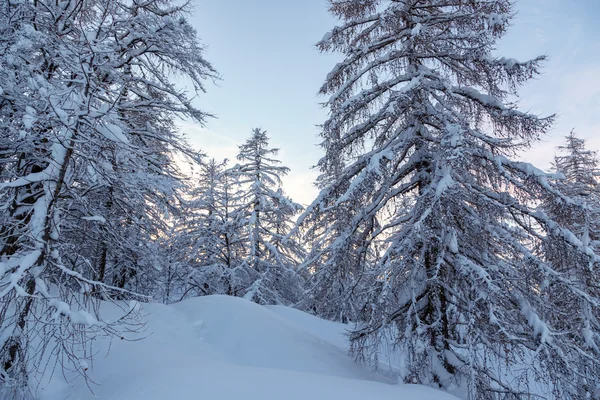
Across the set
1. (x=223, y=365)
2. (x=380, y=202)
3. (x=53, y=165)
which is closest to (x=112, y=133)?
(x=53, y=165)

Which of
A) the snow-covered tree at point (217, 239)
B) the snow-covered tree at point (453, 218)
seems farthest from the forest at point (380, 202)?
the snow-covered tree at point (217, 239)

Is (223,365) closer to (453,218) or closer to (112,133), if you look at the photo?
(112,133)

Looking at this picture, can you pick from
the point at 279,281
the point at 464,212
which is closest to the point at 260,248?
the point at 279,281

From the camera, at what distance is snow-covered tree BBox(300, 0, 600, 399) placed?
4613 millimetres

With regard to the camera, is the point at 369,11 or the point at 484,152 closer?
the point at 484,152

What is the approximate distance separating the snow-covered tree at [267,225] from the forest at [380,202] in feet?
24.4

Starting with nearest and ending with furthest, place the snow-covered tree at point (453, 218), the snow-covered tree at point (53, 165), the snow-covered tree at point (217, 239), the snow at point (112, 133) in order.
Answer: the snow-covered tree at point (53, 165) < the snow at point (112, 133) < the snow-covered tree at point (453, 218) < the snow-covered tree at point (217, 239)

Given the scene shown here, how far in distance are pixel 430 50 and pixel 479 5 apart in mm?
1324

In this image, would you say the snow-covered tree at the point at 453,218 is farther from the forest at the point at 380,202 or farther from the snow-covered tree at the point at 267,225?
the snow-covered tree at the point at 267,225

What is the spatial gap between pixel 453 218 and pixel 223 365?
4.13 meters

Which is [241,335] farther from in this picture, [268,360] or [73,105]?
[73,105]

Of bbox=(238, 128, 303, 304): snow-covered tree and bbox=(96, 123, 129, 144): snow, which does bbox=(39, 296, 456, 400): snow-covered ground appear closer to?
bbox=(96, 123, 129, 144): snow

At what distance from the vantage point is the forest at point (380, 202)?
385 cm

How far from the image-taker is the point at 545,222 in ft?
16.8
